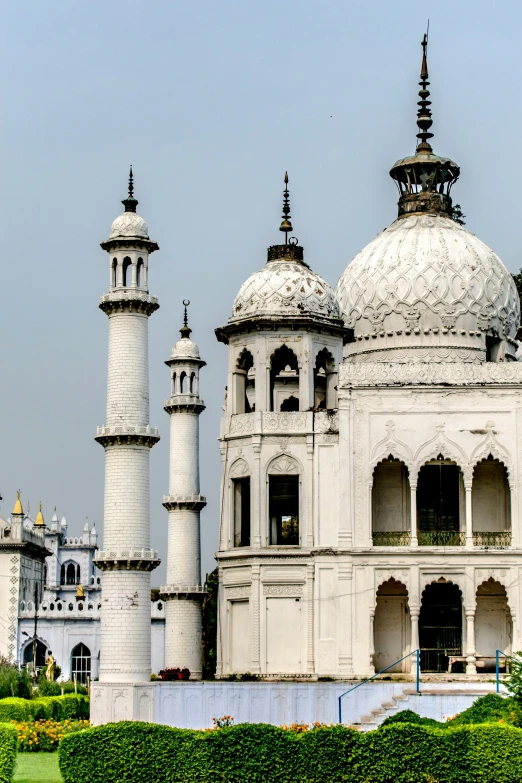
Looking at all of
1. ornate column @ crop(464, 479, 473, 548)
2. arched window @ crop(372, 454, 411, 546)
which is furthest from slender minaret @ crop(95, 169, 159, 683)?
ornate column @ crop(464, 479, 473, 548)

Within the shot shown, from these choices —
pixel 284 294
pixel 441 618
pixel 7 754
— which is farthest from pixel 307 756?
pixel 284 294

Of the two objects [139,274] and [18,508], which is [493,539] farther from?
[18,508]

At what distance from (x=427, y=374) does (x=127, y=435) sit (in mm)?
9317

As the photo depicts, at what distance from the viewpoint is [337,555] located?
37250 mm

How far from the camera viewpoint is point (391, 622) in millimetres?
38500

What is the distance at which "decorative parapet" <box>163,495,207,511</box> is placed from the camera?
43719mm

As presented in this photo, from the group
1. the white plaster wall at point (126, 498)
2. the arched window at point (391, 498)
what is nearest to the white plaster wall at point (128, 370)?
the white plaster wall at point (126, 498)

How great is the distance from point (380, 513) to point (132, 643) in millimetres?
9386

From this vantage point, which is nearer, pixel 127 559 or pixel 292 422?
pixel 127 559

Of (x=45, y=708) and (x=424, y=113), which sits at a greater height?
(x=424, y=113)

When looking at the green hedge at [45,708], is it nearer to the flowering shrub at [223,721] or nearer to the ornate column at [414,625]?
the flowering shrub at [223,721]

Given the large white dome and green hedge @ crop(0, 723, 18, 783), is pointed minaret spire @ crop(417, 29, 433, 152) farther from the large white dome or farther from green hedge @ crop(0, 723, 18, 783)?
green hedge @ crop(0, 723, 18, 783)

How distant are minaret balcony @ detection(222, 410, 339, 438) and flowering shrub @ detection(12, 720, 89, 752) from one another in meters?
9.24

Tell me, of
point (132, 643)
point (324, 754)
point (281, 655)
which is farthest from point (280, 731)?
point (281, 655)
